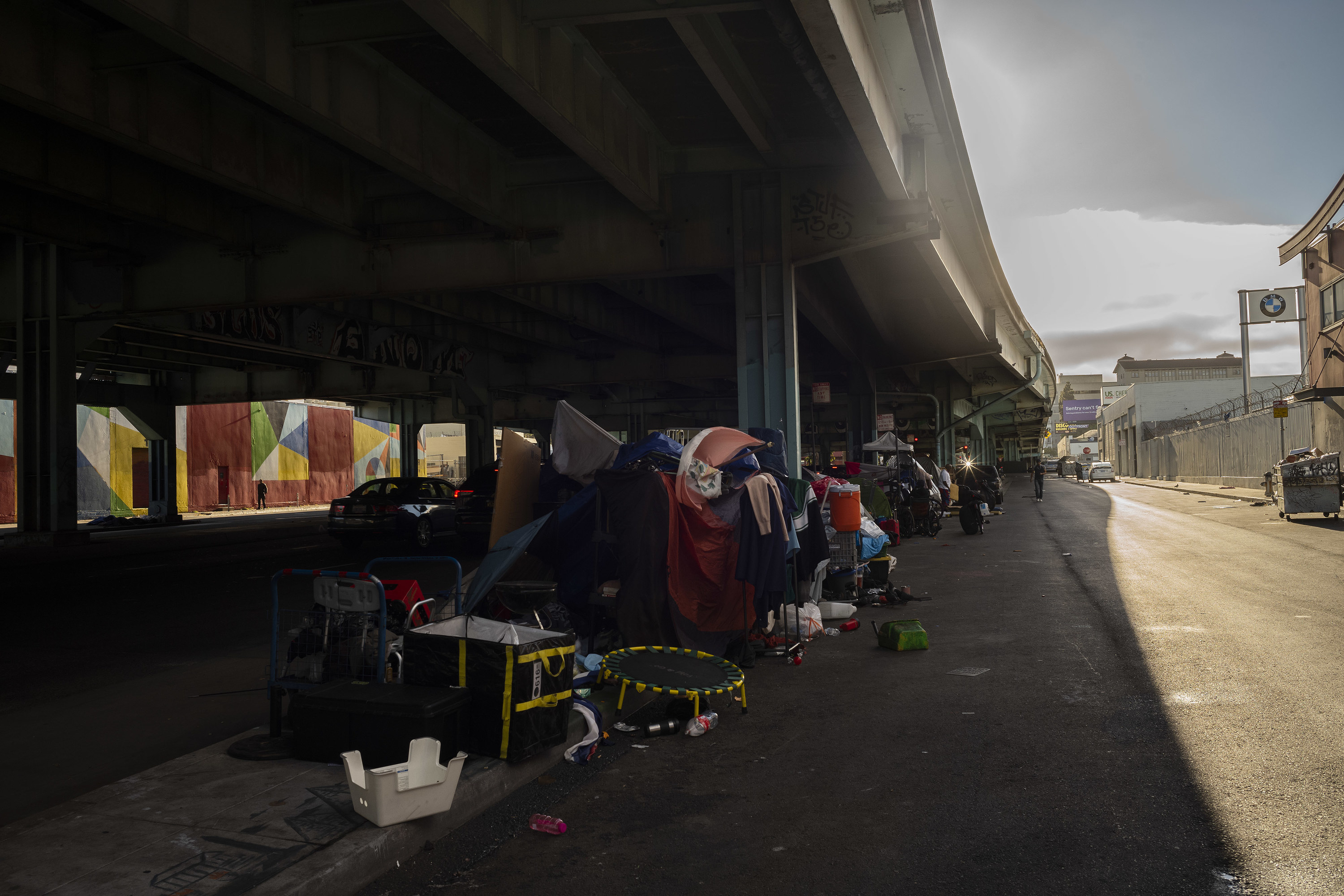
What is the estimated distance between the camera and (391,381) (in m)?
35.4

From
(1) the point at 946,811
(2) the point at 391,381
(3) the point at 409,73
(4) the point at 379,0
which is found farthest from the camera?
(2) the point at 391,381

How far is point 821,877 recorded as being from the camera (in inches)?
147

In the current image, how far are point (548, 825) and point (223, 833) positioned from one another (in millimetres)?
1357

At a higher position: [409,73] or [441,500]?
[409,73]

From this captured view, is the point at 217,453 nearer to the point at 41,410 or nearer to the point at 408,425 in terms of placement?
the point at 408,425

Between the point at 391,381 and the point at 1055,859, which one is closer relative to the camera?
the point at 1055,859

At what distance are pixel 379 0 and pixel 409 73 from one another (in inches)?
101

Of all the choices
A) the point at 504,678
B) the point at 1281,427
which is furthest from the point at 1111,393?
the point at 504,678

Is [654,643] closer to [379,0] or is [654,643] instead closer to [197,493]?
[379,0]

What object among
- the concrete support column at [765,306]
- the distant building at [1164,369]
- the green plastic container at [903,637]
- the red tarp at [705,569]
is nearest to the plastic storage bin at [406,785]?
the red tarp at [705,569]

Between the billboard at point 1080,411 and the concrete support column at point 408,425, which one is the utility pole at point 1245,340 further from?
the billboard at point 1080,411

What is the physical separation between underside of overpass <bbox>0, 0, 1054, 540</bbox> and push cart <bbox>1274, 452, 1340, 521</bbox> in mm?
8839

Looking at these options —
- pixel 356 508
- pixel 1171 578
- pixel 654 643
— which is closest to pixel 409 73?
pixel 654 643

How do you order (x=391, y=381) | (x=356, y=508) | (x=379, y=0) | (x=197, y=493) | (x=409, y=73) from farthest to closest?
(x=197, y=493), (x=391, y=381), (x=356, y=508), (x=409, y=73), (x=379, y=0)
